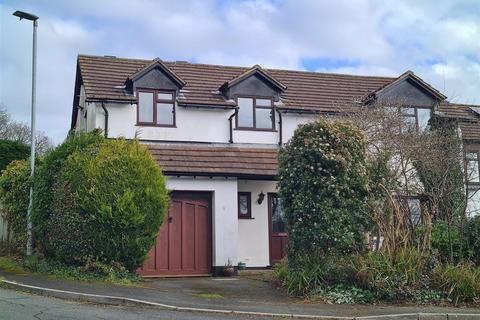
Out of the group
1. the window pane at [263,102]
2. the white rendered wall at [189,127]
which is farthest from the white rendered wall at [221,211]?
the window pane at [263,102]

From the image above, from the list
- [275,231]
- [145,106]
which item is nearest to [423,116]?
[275,231]

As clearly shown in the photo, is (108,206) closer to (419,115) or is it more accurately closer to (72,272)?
(72,272)

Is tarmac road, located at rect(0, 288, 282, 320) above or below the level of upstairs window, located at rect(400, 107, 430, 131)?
below

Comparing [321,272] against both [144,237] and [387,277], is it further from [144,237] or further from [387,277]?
[144,237]

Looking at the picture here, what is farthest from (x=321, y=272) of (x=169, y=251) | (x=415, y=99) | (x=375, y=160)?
(x=415, y=99)

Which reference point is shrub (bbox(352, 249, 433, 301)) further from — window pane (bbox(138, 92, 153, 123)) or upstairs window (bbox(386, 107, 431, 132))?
upstairs window (bbox(386, 107, 431, 132))

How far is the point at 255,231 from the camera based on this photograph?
18.2 meters

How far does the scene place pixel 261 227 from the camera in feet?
60.0

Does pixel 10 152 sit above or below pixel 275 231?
above

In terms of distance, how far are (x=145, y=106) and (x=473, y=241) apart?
10.5 m

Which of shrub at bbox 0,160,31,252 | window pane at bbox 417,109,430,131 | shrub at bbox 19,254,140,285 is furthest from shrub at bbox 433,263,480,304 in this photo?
shrub at bbox 0,160,31,252

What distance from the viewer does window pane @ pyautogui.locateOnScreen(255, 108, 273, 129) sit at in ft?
64.5

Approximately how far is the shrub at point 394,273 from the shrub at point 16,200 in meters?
9.22

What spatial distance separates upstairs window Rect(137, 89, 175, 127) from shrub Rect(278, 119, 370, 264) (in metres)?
6.86
